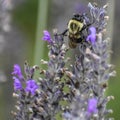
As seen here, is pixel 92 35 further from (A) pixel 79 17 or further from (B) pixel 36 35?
(B) pixel 36 35

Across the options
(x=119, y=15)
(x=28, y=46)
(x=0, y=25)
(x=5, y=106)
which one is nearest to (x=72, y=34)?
(x=0, y=25)

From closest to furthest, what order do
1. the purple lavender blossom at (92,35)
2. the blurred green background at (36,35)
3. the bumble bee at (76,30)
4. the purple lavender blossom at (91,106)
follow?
the purple lavender blossom at (91,106), the purple lavender blossom at (92,35), the bumble bee at (76,30), the blurred green background at (36,35)

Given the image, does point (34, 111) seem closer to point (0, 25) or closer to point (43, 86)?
point (43, 86)

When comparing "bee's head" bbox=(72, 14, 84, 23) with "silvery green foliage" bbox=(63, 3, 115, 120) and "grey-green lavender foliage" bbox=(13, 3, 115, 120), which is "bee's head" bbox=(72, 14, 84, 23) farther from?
"silvery green foliage" bbox=(63, 3, 115, 120)

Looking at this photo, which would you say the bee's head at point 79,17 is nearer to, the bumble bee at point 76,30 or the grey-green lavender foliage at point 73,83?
the bumble bee at point 76,30

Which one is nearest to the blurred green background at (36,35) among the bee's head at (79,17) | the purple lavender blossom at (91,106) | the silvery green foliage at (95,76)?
the bee's head at (79,17)

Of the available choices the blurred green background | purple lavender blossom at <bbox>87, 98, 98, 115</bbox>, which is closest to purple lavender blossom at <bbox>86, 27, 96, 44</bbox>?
purple lavender blossom at <bbox>87, 98, 98, 115</bbox>
